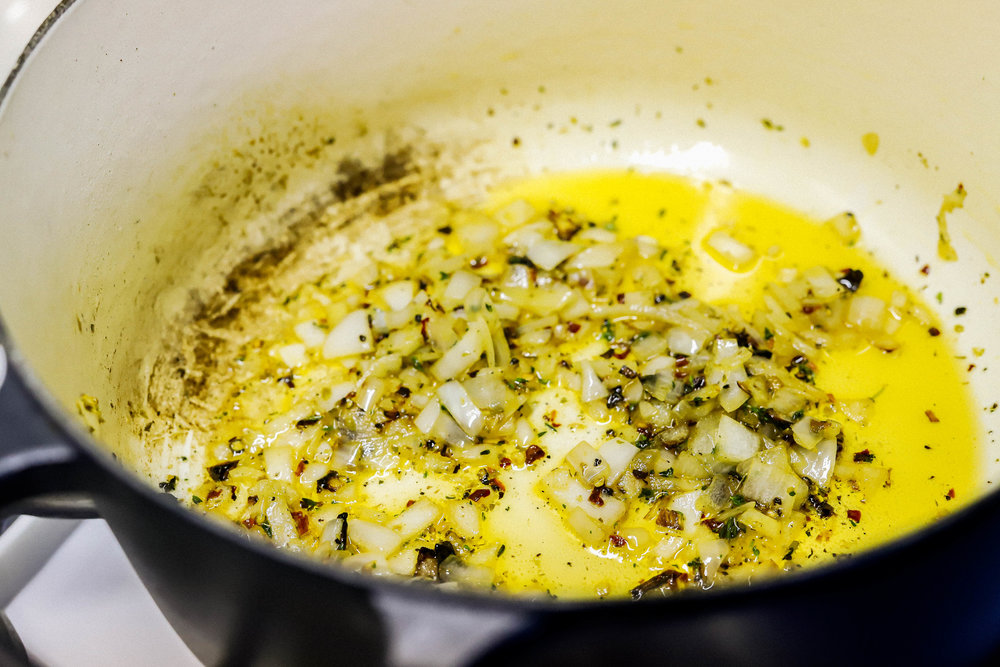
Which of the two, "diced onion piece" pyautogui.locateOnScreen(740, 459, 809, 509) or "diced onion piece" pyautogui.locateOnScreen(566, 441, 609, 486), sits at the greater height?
"diced onion piece" pyautogui.locateOnScreen(566, 441, 609, 486)

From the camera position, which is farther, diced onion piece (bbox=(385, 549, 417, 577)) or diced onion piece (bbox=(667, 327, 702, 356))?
diced onion piece (bbox=(667, 327, 702, 356))

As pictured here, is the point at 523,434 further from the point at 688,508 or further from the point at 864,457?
the point at 864,457

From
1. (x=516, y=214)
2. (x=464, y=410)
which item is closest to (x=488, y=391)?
(x=464, y=410)

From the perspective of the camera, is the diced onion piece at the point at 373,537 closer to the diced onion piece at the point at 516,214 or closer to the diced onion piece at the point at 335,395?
the diced onion piece at the point at 335,395

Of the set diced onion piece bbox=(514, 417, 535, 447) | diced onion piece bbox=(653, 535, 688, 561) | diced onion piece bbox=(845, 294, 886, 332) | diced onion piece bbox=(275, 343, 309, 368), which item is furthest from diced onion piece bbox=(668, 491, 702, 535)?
diced onion piece bbox=(275, 343, 309, 368)

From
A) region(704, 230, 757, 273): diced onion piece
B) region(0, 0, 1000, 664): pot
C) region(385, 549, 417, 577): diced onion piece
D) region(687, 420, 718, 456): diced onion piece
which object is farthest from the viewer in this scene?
region(704, 230, 757, 273): diced onion piece

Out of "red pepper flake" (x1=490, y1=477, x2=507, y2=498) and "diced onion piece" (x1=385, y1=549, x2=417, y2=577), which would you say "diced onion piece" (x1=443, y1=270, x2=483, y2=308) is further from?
"diced onion piece" (x1=385, y1=549, x2=417, y2=577)

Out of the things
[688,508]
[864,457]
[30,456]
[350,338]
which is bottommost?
[864,457]
